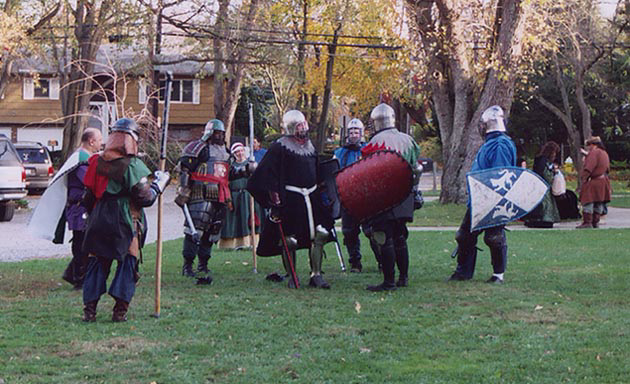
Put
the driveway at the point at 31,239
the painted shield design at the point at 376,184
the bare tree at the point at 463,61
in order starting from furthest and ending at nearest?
the bare tree at the point at 463,61 → the driveway at the point at 31,239 → the painted shield design at the point at 376,184

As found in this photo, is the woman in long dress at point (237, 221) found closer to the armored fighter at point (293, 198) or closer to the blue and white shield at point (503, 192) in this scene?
the armored fighter at point (293, 198)

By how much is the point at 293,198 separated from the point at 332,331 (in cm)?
273

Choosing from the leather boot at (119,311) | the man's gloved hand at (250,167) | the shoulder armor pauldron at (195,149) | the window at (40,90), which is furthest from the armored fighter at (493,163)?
the window at (40,90)

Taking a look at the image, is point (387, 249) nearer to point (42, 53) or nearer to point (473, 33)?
point (473, 33)

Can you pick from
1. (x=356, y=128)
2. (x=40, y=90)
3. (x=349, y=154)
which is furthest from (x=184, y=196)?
(x=40, y=90)

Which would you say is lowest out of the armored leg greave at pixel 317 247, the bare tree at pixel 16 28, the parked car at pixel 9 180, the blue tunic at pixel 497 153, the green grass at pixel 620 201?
the green grass at pixel 620 201

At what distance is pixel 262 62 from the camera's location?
26062 millimetres

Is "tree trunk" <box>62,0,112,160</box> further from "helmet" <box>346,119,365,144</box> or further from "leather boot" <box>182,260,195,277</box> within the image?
"leather boot" <box>182,260,195,277</box>

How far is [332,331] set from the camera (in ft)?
24.4

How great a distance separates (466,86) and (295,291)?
48.4 ft

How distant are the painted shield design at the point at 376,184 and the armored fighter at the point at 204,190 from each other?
63.9 inches

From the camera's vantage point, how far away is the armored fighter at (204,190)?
10672mm

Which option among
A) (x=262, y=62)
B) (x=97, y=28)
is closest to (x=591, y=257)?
(x=262, y=62)

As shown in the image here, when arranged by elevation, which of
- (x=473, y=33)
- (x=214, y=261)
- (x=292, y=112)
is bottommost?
(x=214, y=261)
